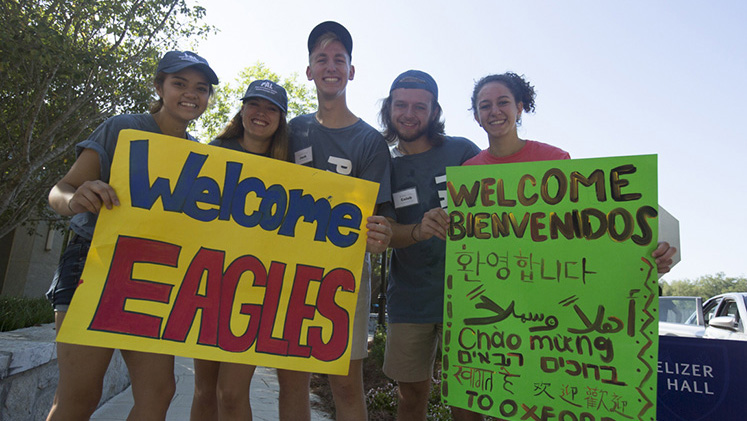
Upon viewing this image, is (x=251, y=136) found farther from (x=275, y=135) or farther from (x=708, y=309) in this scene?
(x=708, y=309)

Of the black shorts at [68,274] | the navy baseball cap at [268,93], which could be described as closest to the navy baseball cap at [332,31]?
the navy baseball cap at [268,93]

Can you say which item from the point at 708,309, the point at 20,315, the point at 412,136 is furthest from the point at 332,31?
the point at 708,309

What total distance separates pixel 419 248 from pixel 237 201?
111cm

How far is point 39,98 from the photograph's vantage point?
600cm

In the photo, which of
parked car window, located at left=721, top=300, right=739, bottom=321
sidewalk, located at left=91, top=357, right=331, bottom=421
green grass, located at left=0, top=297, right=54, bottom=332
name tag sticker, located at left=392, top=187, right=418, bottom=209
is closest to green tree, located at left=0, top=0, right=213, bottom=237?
green grass, located at left=0, top=297, right=54, bottom=332

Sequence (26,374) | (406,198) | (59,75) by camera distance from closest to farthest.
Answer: (406,198)
(26,374)
(59,75)

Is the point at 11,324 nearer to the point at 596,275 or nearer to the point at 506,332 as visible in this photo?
the point at 506,332

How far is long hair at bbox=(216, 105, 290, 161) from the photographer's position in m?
2.50

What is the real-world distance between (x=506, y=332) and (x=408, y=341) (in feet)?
2.35

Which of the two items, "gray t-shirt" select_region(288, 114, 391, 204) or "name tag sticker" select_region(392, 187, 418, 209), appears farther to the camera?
"name tag sticker" select_region(392, 187, 418, 209)

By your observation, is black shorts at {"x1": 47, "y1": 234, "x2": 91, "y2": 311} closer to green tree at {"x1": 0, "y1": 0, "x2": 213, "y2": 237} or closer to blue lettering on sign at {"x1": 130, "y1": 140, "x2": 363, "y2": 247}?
blue lettering on sign at {"x1": 130, "y1": 140, "x2": 363, "y2": 247}

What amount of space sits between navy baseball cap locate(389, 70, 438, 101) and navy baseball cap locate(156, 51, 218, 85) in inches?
43.3

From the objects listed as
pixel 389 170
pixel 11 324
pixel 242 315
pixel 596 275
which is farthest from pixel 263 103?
pixel 11 324

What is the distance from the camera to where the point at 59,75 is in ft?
19.9
